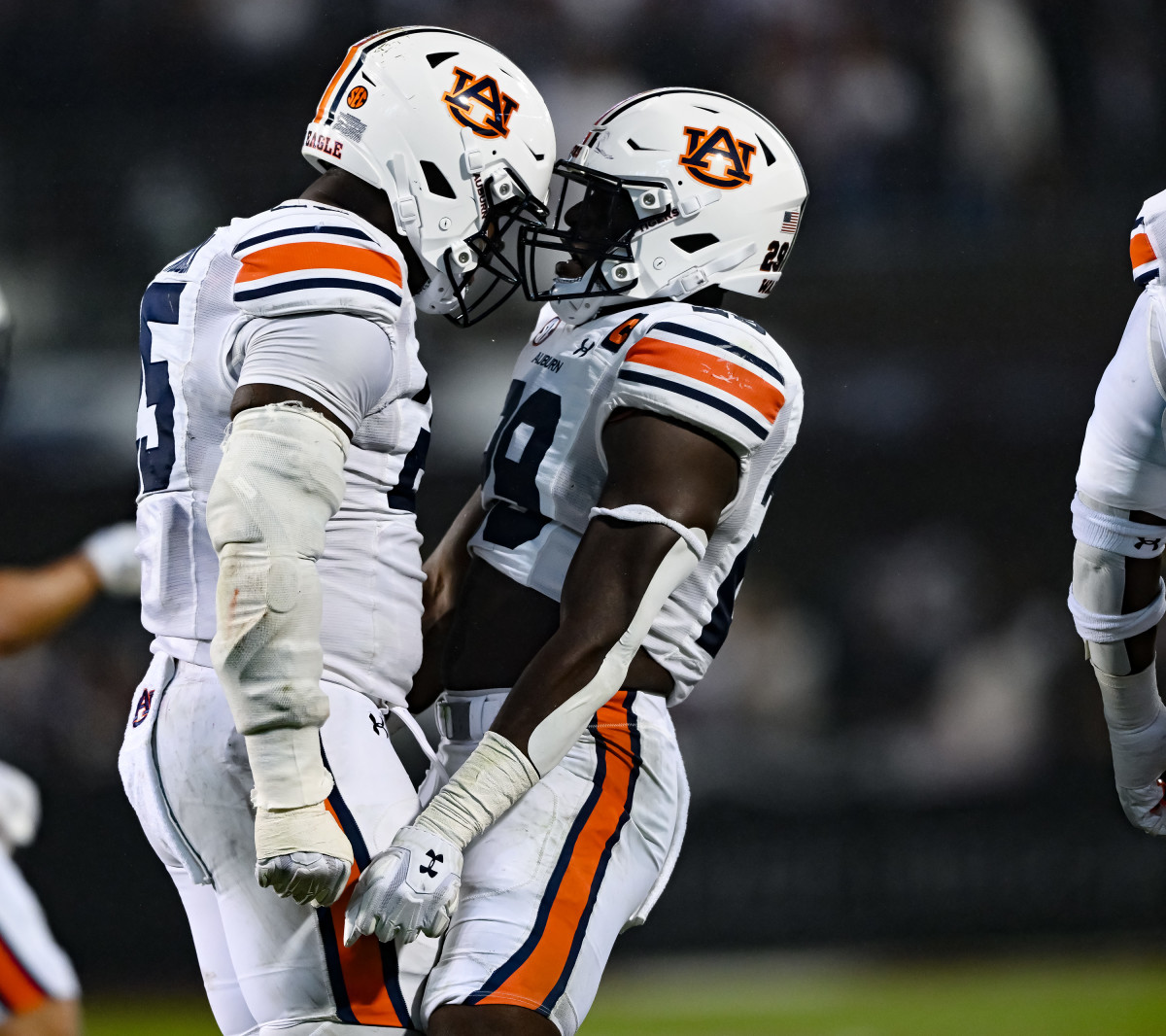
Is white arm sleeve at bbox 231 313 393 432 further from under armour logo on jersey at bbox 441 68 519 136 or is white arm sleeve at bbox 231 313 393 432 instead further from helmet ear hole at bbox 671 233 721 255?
helmet ear hole at bbox 671 233 721 255

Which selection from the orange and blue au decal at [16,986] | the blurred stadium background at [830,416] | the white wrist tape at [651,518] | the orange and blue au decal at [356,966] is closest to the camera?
the orange and blue au decal at [356,966]

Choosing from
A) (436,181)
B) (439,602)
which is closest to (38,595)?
(439,602)

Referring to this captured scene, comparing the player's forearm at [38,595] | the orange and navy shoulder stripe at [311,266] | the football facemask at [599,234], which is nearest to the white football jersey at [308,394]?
the orange and navy shoulder stripe at [311,266]

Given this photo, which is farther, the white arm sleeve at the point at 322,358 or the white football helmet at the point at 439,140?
the white football helmet at the point at 439,140

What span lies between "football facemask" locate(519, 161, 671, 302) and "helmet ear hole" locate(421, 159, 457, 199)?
0.64ft

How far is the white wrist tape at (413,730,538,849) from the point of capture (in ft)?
6.02

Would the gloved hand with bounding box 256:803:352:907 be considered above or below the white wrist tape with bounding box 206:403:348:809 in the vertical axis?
below

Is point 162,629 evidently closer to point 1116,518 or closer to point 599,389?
point 599,389

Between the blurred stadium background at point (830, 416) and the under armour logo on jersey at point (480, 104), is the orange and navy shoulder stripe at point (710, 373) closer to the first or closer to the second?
the under armour logo on jersey at point (480, 104)

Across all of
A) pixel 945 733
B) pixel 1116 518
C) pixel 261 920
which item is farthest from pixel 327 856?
pixel 945 733

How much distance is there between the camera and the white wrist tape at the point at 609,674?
189 cm

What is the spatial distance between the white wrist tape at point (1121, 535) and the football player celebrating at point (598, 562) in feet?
1.98

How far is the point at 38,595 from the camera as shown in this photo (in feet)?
13.7

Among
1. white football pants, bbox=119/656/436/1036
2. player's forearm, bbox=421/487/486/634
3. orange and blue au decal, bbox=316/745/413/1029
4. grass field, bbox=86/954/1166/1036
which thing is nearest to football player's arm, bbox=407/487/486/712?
player's forearm, bbox=421/487/486/634
